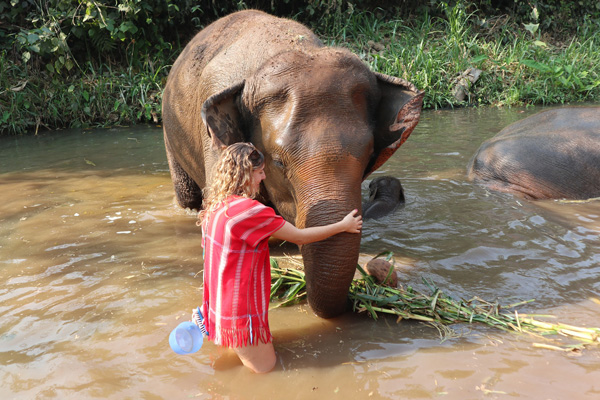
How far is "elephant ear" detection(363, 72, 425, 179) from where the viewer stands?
3.27 meters

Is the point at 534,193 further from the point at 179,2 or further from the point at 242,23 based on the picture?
the point at 179,2

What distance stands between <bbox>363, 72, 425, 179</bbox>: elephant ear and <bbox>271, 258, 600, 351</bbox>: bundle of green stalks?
0.67 m

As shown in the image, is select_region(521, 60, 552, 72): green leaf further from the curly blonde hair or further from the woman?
the curly blonde hair

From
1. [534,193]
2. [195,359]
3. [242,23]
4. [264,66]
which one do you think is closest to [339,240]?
[195,359]

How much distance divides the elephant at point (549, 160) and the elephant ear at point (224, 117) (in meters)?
3.07

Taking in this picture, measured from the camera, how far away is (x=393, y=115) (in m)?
3.38

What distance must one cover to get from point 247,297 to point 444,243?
1.99 meters

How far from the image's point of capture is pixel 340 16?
13.1 m

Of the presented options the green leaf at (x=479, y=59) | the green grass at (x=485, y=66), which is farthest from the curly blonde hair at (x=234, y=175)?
the green leaf at (x=479, y=59)

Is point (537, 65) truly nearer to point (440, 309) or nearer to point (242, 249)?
point (440, 309)

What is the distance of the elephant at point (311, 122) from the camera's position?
2.86 m

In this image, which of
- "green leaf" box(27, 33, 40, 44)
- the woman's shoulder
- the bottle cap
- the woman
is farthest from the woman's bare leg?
"green leaf" box(27, 33, 40, 44)

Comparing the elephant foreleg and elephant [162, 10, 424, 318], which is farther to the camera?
the elephant foreleg

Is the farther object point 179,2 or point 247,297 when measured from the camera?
point 179,2
